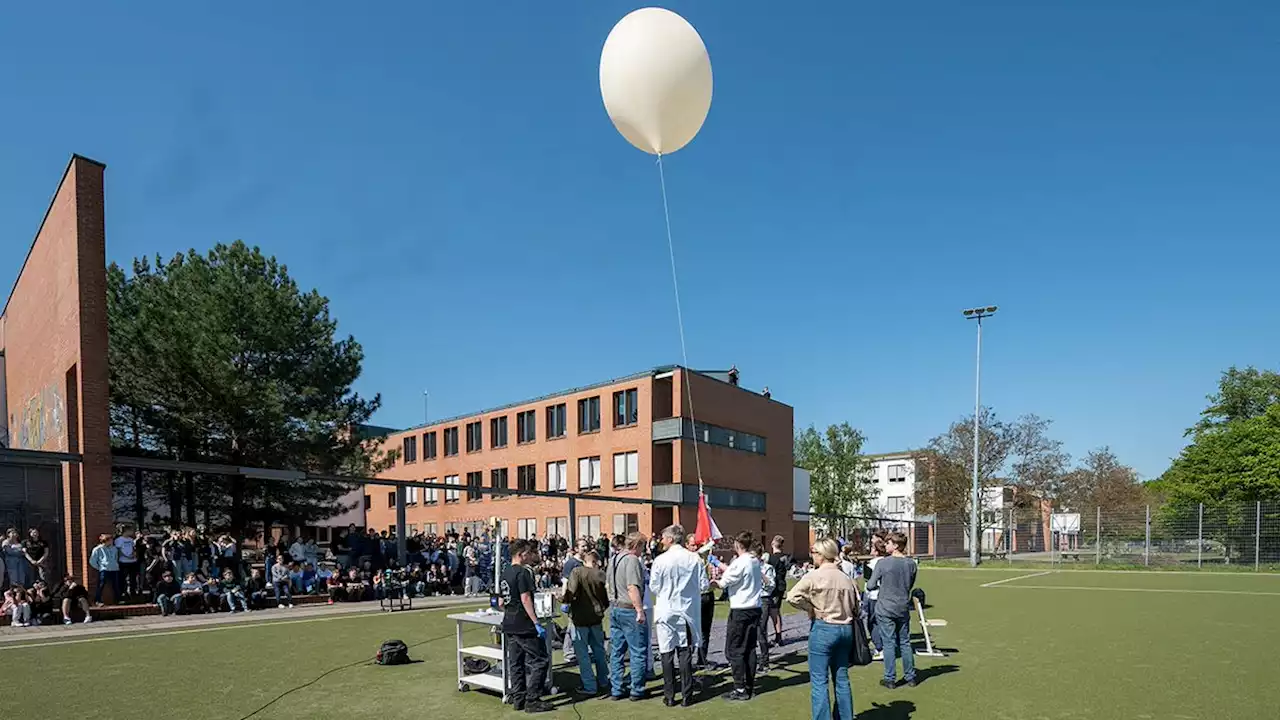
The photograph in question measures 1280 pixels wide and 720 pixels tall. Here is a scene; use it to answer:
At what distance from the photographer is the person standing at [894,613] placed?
8.86 m

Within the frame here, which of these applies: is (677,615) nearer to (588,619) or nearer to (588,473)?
(588,619)

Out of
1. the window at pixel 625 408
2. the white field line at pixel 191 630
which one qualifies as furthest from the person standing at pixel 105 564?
the window at pixel 625 408

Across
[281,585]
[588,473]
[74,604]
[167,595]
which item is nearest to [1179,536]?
[588,473]

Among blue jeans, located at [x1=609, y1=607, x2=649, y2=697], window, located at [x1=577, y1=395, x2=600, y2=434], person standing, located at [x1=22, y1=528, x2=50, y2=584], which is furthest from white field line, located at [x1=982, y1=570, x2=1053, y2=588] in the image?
person standing, located at [x1=22, y1=528, x2=50, y2=584]

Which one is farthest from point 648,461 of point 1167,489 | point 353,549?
point 1167,489

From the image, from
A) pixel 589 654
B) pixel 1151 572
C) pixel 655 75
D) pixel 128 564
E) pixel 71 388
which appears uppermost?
pixel 655 75

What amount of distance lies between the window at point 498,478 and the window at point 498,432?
157 cm

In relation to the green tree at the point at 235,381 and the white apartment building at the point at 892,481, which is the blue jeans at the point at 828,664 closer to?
the green tree at the point at 235,381

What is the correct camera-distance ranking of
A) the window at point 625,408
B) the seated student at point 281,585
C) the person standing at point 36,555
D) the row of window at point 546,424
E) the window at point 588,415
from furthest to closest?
the window at point 588,415
the row of window at point 546,424
the window at point 625,408
the seated student at point 281,585
the person standing at point 36,555

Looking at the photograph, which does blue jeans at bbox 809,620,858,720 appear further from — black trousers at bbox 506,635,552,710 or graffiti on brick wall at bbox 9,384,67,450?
graffiti on brick wall at bbox 9,384,67,450

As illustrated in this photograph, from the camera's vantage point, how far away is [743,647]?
8.55 m

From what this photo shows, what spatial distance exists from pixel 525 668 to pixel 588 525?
34351 millimetres

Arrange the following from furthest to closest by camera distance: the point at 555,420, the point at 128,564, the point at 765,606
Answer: the point at 555,420
the point at 128,564
the point at 765,606

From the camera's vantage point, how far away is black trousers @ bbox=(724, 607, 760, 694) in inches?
335
